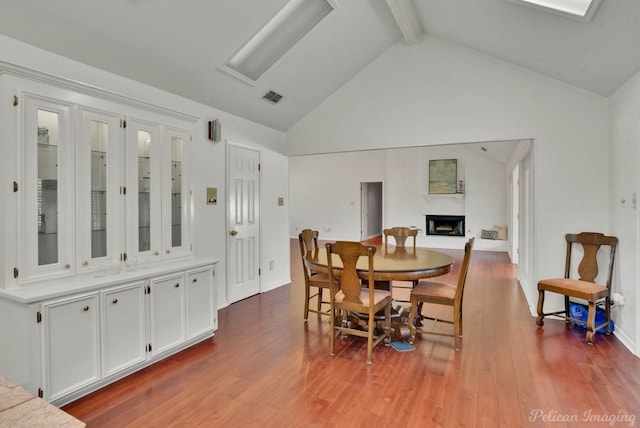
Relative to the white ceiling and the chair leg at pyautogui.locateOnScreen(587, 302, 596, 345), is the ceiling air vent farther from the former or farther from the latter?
the chair leg at pyautogui.locateOnScreen(587, 302, 596, 345)

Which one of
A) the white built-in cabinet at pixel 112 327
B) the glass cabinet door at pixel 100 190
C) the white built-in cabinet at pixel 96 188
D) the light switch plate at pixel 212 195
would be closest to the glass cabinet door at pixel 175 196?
the white built-in cabinet at pixel 96 188

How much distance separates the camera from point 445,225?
10008 millimetres

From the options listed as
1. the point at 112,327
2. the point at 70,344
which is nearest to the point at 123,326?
the point at 112,327

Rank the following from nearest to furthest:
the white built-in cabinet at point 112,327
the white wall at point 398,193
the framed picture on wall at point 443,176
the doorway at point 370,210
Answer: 1. the white built-in cabinet at point 112,327
2. the white wall at point 398,193
3. the framed picture on wall at point 443,176
4. the doorway at point 370,210

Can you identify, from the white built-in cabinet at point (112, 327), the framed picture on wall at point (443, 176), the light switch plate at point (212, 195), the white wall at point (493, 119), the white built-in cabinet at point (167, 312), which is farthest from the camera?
the framed picture on wall at point (443, 176)

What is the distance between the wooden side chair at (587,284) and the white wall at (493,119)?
16cm

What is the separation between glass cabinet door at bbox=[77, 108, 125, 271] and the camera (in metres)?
2.58

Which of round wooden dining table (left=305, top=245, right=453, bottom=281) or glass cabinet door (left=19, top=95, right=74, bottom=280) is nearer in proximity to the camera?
glass cabinet door (left=19, top=95, right=74, bottom=280)

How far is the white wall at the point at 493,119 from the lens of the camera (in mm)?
3770

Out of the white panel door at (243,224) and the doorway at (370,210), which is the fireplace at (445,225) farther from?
the white panel door at (243,224)

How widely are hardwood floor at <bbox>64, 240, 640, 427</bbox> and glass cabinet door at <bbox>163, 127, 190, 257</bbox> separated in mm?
967

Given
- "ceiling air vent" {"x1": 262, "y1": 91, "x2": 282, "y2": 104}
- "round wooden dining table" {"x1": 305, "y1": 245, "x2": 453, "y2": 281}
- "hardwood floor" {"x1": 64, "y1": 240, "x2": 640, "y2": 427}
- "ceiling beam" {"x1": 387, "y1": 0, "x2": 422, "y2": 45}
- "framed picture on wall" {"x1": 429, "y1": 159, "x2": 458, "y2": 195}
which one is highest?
"ceiling beam" {"x1": 387, "y1": 0, "x2": 422, "y2": 45}

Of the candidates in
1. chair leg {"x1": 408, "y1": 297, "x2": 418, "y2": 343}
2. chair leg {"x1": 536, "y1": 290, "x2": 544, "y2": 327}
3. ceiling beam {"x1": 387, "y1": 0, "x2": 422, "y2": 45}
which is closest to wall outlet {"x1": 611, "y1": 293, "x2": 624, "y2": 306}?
chair leg {"x1": 536, "y1": 290, "x2": 544, "y2": 327}

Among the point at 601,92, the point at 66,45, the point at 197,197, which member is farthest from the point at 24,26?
the point at 601,92
